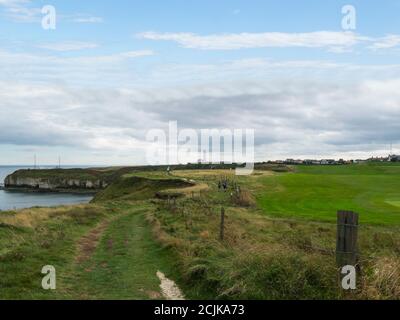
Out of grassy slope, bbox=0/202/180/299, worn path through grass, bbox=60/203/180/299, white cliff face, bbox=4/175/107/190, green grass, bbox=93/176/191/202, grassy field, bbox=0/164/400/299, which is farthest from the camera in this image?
white cliff face, bbox=4/175/107/190

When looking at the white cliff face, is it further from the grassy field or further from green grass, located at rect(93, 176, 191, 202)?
the grassy field

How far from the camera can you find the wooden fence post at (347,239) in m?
10.5

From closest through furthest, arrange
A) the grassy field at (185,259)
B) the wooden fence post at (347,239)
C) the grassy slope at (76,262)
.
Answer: the wooden fence post at (347,239), the grassy field at (185,259), the grassy slope at (76,262)

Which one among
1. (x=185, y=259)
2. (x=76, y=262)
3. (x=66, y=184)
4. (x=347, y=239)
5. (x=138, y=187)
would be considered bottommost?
(x=66, y=184)

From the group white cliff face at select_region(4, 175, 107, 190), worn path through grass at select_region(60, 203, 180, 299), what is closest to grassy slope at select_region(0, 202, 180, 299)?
worn path through grass at select_region(60, 203, 180, 299)

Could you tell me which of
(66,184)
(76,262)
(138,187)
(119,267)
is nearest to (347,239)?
(119,267)

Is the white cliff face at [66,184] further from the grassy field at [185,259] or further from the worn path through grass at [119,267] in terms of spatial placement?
the worn path through grass at [119,267]

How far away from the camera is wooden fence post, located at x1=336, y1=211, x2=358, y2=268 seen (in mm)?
10477

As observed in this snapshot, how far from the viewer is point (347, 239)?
415 inches

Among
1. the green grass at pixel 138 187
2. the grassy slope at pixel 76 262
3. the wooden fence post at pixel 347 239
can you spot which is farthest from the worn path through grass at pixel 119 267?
the green grass at pixel 138 187

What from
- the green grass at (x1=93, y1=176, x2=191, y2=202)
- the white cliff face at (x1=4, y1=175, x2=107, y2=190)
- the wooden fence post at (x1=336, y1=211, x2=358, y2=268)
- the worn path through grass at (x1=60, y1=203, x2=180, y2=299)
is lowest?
the white cliff face at (x1=4, y1=175, x2=107, y2=190)

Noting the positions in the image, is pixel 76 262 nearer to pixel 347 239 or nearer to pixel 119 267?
pixel 119 267
